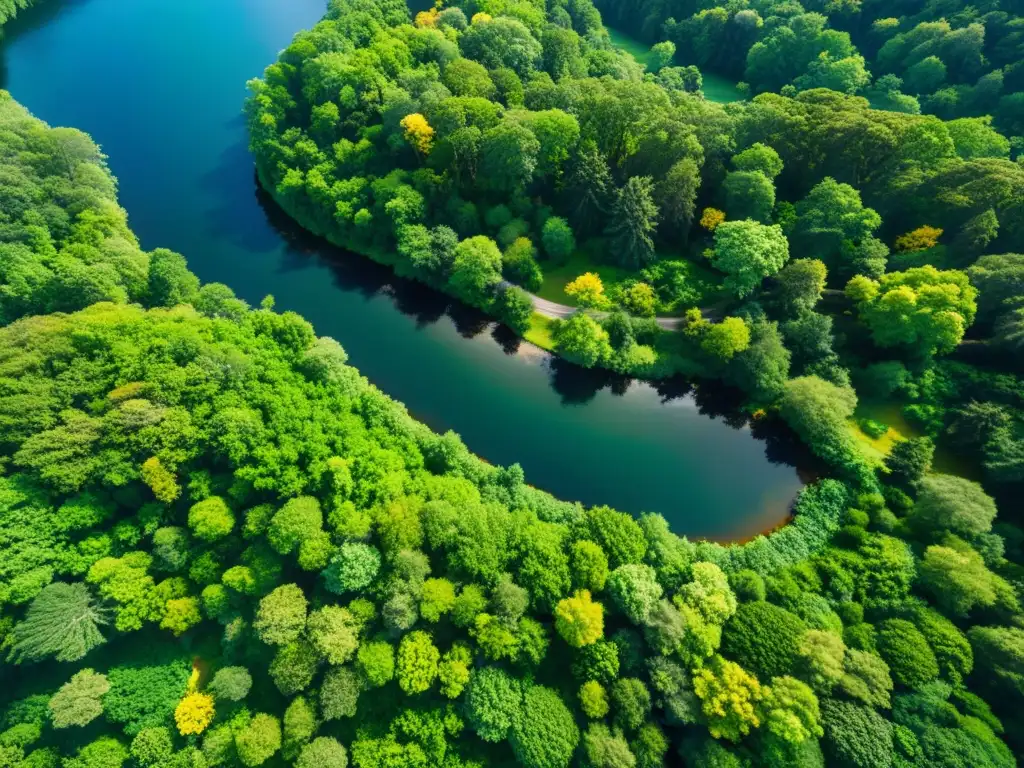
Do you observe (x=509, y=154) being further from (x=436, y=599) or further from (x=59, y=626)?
(x=59, y=626)

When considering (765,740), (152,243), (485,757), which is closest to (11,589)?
(485,757)

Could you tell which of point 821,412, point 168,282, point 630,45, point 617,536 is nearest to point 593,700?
point 617,536

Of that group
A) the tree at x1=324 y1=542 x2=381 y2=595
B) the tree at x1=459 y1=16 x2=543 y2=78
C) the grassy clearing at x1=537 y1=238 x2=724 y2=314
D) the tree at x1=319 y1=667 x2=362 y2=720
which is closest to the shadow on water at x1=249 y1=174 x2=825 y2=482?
the grassy clearing at x1=537 y1=238 x2=724 y2=314

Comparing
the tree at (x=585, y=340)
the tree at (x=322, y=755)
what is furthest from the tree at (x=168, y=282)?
the tree at (x=322, y=755)

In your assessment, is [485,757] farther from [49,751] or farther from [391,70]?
[391,70]

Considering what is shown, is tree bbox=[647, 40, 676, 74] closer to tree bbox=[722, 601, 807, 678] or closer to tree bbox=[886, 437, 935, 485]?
tree bbox=[886, 437, 935, 485]

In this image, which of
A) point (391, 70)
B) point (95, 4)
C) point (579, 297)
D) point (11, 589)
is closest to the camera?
point (11, 589)

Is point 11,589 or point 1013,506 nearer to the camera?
point 11,589
